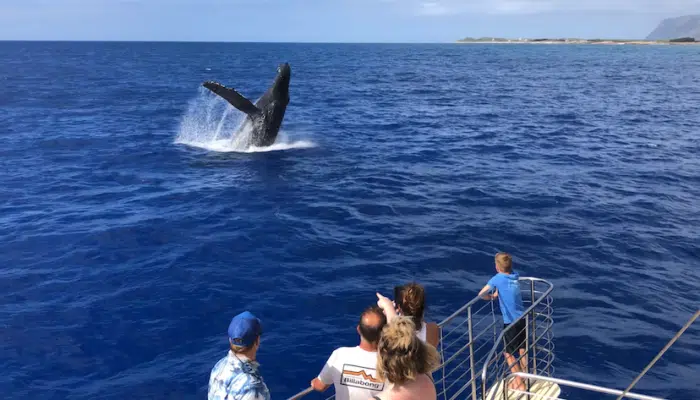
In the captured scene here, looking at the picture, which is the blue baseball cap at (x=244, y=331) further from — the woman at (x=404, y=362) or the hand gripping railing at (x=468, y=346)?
the hand gripping railing at (x=468, y=346)

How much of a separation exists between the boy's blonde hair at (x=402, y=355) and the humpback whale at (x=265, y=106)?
17689 millimetres

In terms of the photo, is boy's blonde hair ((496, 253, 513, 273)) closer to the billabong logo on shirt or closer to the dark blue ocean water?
the dark blue ocean water

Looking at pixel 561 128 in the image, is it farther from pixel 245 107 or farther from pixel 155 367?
pixel 155 367

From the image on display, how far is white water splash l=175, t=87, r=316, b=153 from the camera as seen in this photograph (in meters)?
24.9

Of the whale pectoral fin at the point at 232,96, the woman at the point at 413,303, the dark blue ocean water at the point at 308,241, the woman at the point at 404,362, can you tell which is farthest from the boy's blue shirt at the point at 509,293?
the whale pectoral fin at the point at 232,96

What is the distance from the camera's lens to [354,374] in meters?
4.41

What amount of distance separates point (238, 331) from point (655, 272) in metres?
11.8

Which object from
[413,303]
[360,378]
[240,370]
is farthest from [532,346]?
[240,370]

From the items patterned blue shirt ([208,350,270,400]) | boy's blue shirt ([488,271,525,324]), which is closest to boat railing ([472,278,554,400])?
boy's blue shirt ([488,271,525,324])

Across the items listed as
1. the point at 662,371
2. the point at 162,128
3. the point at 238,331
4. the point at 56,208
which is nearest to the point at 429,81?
the point at 162,128

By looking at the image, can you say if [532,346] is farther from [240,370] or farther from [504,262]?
[240,370]

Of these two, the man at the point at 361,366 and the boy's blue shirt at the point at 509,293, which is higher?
the man at the point at 361,366

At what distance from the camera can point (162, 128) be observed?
31203 mm

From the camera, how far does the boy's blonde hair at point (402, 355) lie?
3711 mm
